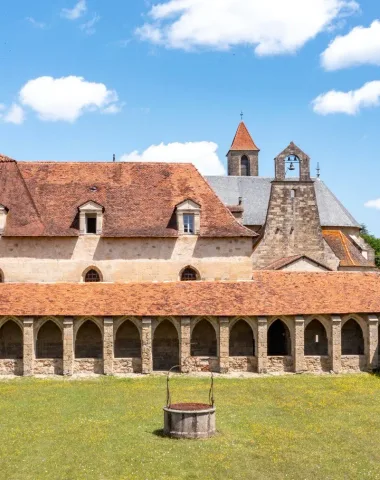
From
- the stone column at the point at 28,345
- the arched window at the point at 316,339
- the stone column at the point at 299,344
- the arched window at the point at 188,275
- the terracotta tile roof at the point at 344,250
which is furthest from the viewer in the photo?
the terracotta tile roof at the point at 344,250

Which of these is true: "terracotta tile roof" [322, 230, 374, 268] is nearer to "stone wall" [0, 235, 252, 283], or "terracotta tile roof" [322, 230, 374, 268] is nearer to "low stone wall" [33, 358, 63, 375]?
"stone wall" [0, 235, 252, 283]

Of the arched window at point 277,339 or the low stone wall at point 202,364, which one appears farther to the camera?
the arched window at point 277,339

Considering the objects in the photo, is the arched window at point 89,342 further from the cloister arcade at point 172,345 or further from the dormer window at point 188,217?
the dormer window at point 188,217

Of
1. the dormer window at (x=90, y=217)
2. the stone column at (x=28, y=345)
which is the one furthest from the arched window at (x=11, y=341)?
the dormer window at (x=90, y=217)

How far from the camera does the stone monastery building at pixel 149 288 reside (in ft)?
110

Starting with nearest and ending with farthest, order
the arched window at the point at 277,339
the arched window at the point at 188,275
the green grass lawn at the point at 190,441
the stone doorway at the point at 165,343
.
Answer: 1. the green grass lawn at the point at 190,441
2. the stone doorway at the point at 165,343
3. the arched window at the point at 188,275
4. the arched window at the point at 277,339

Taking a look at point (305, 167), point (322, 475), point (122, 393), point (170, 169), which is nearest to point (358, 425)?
point (322, 475)

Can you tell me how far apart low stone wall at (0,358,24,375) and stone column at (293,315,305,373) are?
1391 cm

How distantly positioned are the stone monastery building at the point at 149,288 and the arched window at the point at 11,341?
0.23ft

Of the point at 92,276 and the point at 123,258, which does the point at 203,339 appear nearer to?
the point at 123,258

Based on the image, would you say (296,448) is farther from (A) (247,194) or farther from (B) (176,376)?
(A) (247,194)

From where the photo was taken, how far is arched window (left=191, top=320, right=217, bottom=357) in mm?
35875

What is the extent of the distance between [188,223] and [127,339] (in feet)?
23.6

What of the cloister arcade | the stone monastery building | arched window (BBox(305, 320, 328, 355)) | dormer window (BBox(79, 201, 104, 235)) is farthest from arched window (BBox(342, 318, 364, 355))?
dormer window (BBox(79, 201, 104, 235))
